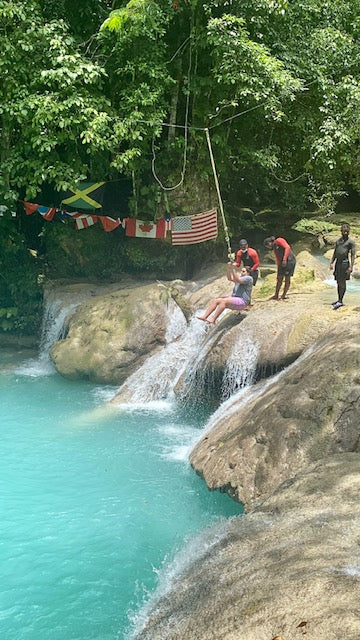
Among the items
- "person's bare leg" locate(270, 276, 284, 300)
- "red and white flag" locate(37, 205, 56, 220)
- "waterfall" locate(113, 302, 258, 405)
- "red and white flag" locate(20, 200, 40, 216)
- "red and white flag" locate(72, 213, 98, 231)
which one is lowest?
"waterfall" locate(113, 302, 258, 405)

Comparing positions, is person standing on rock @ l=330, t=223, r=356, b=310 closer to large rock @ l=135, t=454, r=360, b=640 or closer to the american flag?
large rock @ l=135, t=454, r=360, b=640

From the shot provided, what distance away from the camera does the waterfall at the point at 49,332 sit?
13.3 metres

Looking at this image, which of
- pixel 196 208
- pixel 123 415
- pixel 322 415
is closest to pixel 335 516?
pixel 322 415

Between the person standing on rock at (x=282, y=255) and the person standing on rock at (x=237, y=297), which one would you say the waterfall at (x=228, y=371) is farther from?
the person standing on rock at (x=282, y=255)

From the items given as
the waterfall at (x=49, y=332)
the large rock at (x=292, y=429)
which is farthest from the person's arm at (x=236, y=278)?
the waterfall at (x=49, y=332)

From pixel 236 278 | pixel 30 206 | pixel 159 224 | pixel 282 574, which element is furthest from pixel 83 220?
pixel 282 574

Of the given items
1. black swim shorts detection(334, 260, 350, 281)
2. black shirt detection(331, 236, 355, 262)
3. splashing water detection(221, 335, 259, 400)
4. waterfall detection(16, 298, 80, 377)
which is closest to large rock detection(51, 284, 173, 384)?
waterfall detection(16, 298, 80, 377)

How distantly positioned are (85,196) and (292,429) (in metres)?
10.2

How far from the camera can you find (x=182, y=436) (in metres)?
9.55

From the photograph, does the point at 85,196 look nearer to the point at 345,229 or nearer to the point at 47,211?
the point at 47,211

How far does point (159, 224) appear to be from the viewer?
15.1 meters

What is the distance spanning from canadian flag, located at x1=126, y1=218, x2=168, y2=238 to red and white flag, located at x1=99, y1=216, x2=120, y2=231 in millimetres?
328

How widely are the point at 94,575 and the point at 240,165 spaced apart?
14.2m

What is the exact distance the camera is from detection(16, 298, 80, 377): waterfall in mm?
13344
